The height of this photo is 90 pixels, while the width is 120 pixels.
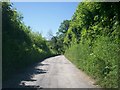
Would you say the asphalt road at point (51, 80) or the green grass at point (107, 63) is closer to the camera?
the green grass at point (107, 63)

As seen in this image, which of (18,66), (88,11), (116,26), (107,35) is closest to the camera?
(116,26)

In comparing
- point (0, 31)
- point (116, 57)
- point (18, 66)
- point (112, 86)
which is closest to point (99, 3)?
point (116, 57)

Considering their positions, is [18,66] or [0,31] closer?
[0,31]

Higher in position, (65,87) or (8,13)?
(8,13)

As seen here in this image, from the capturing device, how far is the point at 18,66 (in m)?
29.1

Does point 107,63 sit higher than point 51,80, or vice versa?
point 107,63

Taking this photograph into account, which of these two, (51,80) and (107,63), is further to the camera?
(51,80)

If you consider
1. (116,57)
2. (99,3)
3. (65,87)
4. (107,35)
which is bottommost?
(65,87)

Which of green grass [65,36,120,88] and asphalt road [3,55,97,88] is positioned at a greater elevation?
green grass [65,36,120,88]

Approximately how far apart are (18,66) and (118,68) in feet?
53.8

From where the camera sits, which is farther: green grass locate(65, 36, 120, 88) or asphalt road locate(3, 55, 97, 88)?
asphalt road locate(3, 55, 97, 88)

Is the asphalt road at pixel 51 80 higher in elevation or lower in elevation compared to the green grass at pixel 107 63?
lower

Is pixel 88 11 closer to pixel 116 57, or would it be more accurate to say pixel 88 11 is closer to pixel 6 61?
pixel 6 61

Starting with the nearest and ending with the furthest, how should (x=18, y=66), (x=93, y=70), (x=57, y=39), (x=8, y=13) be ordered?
(x=93, y=70), (x=8, y=13), (x=18, y=66), (x=57, y=39)
